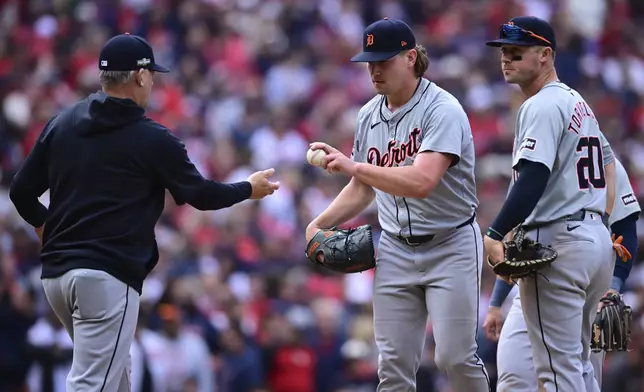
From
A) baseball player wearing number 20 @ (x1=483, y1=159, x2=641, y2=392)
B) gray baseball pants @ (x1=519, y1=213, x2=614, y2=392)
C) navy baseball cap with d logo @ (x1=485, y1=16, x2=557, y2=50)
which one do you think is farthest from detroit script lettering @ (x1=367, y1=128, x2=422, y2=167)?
baseball player wearing number 20 @ (x1=483, y1=159, x2=641, y2=392)

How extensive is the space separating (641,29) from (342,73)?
4.45m

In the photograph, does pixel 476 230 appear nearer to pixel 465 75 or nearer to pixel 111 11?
pixel 465 75

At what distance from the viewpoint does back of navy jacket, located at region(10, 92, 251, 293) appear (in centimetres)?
557

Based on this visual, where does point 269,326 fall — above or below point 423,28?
below

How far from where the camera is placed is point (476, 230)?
6.06 metres

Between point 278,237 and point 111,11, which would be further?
point 111,11

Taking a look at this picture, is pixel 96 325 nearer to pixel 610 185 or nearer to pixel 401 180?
pixel 401 180

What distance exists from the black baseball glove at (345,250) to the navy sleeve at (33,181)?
1.42 metres

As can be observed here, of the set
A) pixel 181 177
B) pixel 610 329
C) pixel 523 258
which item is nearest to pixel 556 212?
pixel 523 258

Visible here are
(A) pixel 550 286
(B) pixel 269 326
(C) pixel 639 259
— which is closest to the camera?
(A) pixel 550 286

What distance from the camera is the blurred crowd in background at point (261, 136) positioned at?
10469mm

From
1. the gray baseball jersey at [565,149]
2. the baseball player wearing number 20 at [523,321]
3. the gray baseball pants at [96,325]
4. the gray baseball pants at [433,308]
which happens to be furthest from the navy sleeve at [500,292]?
the gray baseball pants at [96,325]

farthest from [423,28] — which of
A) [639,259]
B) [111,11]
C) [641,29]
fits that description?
[639,259]

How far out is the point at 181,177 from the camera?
18.6 ft
